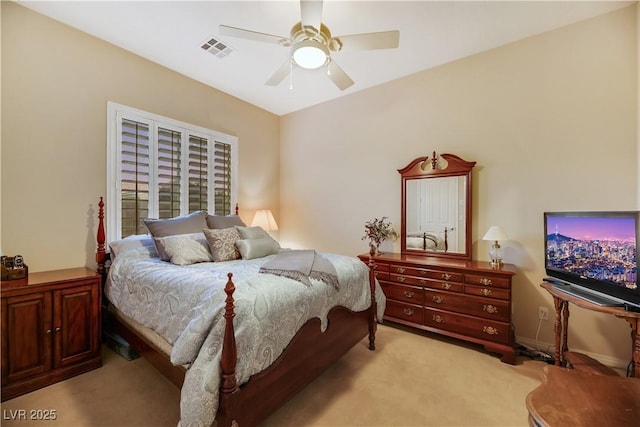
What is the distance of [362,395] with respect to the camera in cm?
198

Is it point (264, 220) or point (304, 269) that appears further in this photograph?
point (264, 220)

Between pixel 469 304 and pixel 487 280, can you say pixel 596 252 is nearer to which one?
pixel 487 280

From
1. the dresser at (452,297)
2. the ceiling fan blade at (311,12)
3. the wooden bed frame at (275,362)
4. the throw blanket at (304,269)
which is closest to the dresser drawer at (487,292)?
the dresser at (452,297)

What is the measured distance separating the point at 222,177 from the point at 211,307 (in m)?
2.79

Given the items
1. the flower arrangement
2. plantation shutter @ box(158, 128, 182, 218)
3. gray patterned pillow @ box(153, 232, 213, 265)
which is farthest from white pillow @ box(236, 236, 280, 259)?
the flower arrangement

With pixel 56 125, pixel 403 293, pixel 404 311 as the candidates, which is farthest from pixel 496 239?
pixel 56 125

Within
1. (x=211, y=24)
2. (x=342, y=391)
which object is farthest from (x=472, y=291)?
(x=211, y=24)

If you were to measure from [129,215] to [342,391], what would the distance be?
2773 mm

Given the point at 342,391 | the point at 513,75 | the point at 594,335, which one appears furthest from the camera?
the point at 513,75

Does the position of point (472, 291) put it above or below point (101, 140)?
below

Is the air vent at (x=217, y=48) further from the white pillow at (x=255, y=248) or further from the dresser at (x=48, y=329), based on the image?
the dresser at (x=48, y=329)

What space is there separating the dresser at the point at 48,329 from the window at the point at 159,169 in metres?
0.74

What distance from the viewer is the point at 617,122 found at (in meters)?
2.36

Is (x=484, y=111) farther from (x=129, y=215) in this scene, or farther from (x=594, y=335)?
(x=129, y=215)
